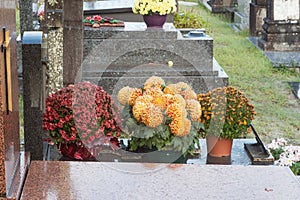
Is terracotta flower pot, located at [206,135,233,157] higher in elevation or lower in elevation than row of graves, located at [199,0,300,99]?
lower

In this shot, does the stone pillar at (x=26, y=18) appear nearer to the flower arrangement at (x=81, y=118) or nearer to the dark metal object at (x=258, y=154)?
the dark metal object at (x=258, y=154)

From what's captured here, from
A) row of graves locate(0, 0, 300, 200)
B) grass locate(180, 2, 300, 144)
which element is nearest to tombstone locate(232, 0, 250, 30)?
grass locate(180, 2, 300, 144)

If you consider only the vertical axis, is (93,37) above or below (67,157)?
above

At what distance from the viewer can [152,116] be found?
3477mm

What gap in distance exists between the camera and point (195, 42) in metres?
7.16

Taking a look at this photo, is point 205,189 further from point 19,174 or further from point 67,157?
point 67,157

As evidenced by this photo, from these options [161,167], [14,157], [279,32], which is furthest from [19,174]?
[279,32]

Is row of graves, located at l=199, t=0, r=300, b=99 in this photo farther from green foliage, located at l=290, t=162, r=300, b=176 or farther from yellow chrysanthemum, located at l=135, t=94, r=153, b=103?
yellow chrysanthemum, located at l=135, t=94, r=153, b=103

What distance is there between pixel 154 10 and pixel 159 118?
368 cm

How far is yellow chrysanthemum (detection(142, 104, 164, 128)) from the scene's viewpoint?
347 cm

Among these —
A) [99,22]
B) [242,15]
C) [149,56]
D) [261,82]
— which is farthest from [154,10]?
[242,15]

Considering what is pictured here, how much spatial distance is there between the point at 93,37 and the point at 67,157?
359 centimetres

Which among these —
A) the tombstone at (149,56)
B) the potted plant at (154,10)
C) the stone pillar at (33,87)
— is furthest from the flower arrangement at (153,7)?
the stone pillar at (33,87)

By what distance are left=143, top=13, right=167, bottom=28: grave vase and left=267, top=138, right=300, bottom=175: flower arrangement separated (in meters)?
2.76
